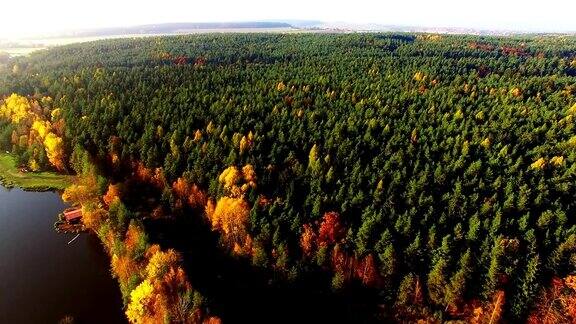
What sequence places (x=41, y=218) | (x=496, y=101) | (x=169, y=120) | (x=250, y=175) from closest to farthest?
1. (x=250, y=175)
2. (x=41, y=218)
3. (x=169, y=120)
4. (x=496, y=101)

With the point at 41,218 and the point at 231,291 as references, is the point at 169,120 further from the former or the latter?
the point at 231,291

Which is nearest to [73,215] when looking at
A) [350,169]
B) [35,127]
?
[35,127]

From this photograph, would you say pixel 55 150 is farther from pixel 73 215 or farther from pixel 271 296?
pixel 271 296

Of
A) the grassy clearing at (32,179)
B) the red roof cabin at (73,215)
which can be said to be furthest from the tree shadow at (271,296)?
the grassy clearing at (32,179)

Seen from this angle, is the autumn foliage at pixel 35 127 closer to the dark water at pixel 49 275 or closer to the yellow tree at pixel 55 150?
the yellow tree at pixel 55 150

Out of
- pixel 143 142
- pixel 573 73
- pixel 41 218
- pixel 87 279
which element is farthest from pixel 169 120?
pixel 573 73

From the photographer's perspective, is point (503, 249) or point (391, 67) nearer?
point (503, 249)
